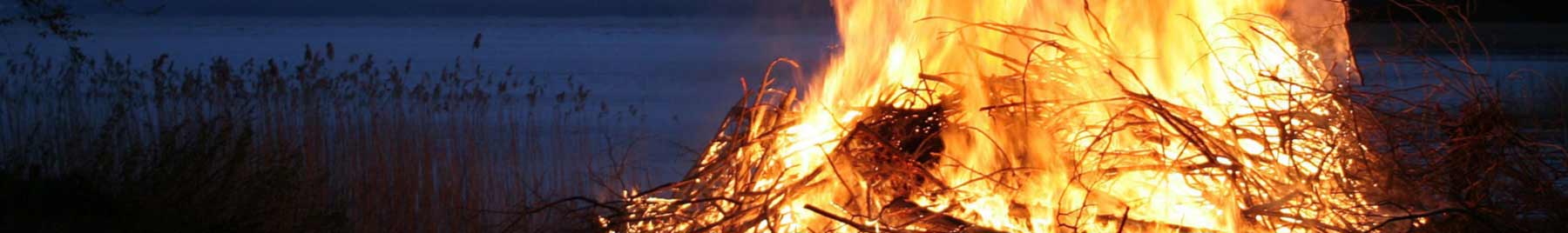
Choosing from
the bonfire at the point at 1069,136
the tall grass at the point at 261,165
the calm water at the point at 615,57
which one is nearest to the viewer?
the bonfire at the point at 1069,136

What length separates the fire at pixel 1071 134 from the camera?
2.36 meters

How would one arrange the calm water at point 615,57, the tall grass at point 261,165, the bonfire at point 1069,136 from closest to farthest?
1. the bonfire at point 1069,136
2. the tall grass at point 261,165
3. the calm water at point 615,57

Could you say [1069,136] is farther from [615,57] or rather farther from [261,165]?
[615,57]

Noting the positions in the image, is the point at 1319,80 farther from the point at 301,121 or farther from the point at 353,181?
the point at 301,121

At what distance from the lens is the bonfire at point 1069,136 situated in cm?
235

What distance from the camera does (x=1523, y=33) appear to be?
67.1 ft

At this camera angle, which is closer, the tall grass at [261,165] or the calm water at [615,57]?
the tall grass at [261,165]

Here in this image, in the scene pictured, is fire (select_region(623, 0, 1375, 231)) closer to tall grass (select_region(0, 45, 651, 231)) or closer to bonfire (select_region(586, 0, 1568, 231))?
bonfire (select_region(586, 0, 1568, 231))

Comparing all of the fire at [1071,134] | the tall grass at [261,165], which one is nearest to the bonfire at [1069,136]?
the fire at [1071,134]

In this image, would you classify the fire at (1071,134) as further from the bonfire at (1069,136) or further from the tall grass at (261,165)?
the tall grass at (261,165)

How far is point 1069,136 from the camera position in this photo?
249 cm

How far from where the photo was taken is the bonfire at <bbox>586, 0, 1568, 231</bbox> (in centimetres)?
235

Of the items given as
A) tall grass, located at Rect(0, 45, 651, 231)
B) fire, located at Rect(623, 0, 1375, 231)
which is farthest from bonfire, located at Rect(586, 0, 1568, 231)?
tall grass, located at Rect(0, 45, 651, 231)

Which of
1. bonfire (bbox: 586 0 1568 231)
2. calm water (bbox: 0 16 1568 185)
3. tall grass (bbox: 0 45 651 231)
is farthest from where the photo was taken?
calm water (bbox: 0 16 1568 185)
